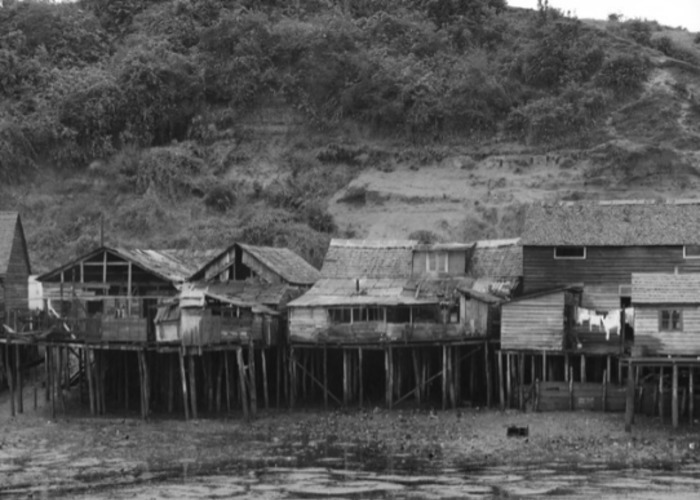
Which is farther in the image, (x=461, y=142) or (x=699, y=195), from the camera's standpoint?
(x=461, y=142)

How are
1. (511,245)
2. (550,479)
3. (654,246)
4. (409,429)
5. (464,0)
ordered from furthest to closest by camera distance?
(464,0)
(511,245)
(654,246)
(409,429)
(550,479)

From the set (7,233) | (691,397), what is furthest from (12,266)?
(691,397)

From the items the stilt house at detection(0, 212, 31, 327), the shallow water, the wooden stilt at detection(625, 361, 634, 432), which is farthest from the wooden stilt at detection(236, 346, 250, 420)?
the wooden stilt at detection(625, 361, 634, 432)

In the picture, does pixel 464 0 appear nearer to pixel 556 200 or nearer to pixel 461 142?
pixel 461 142

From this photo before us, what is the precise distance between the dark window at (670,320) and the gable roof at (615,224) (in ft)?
18.4

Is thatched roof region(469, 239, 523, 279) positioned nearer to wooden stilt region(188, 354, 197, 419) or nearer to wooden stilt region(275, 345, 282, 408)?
wooden stilt region(275, 345, 282, 408)

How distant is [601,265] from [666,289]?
5662 mm

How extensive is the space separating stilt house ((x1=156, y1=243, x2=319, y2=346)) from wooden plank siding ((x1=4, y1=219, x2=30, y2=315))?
25.4ft

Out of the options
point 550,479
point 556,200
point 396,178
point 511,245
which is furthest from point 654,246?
point 396,178

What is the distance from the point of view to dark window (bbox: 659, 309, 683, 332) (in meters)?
51.6

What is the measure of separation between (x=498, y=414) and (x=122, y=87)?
4206cm

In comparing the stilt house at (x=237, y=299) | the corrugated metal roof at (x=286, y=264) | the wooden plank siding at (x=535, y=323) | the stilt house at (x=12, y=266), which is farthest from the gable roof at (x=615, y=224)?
the stilt house at (x=12, y=266)

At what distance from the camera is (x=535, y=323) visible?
55.8 m

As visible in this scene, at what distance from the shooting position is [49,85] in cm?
9112
